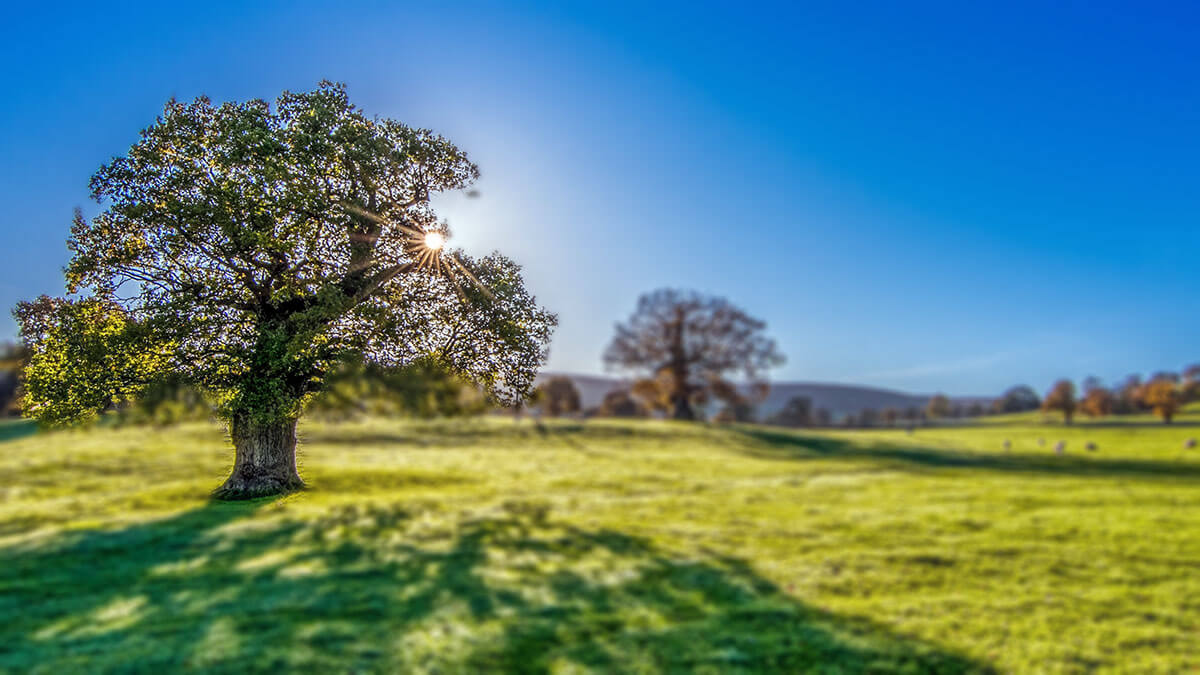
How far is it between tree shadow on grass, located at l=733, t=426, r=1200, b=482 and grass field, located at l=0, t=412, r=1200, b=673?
611cm

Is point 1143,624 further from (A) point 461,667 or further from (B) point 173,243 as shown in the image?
(B) point 173,243

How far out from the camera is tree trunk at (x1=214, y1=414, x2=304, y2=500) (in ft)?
7.62

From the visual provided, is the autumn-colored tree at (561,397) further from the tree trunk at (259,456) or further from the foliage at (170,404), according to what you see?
the tree trunk at (259,456)

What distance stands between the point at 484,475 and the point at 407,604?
23968 millimetres

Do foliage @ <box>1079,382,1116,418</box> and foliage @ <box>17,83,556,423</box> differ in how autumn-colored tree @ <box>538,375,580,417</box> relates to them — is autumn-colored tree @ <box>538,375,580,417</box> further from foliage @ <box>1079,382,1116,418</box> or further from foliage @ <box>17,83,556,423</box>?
foliage @ <box>1079,382,1116,418</box>

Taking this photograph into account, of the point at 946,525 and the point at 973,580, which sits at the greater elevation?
the point at 946,525

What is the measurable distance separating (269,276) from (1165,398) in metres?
214

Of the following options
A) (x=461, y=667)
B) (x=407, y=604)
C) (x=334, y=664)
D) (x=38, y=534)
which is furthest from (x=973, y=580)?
(x=38, y=534)

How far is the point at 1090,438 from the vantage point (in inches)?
5605

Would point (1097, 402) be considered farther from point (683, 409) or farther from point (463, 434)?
point (463, 434)

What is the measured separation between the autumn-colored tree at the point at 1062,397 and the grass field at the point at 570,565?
6744cm

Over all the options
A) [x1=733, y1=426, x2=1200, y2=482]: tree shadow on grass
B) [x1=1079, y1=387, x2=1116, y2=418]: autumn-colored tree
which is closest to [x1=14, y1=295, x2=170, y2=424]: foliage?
[x1=733, y1=426, x2=1200, y2=482]: tree shadow on grass

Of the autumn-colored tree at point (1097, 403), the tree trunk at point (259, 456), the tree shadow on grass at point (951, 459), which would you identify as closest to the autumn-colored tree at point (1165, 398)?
the autumn-colored tree at point (1097, 403)

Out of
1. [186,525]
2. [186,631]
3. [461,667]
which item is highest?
[186,525]
